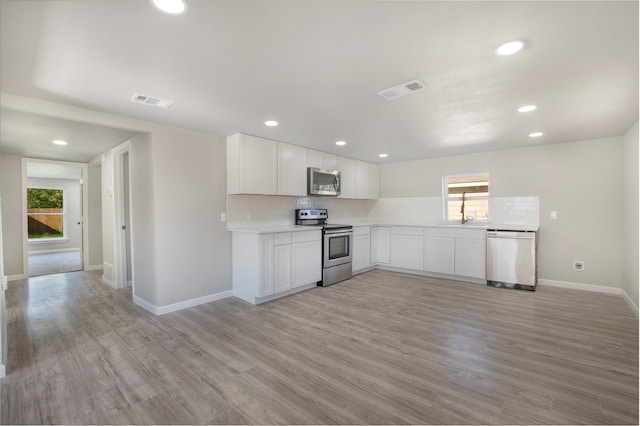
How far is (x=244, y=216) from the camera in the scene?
4250mm

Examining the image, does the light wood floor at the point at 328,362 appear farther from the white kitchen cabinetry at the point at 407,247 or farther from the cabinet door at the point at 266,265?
the white kitchen cabinetry at the point at 407,247

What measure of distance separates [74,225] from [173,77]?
9.75 meters

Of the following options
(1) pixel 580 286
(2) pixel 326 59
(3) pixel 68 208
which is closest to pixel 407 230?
(1) pixel 580 286

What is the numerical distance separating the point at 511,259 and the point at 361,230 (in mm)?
2422

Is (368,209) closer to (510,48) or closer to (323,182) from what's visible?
(323,182)

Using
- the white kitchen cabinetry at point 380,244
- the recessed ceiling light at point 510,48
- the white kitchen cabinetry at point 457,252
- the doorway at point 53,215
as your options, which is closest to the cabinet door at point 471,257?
the white kitchen cabinetry at point 457,252

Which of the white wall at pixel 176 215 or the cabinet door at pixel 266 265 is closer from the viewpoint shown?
the white wall at pixel 176 215

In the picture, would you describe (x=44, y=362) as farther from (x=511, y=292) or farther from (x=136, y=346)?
(x=511, y=292)

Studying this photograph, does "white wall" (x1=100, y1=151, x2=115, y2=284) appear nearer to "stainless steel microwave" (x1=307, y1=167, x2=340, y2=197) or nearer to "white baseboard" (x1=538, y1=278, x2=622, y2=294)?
"stainless steel microwave" (x1=307, y1=167, x2=340, y2=197)

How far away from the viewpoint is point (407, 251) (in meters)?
5.45

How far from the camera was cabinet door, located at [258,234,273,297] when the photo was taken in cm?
371

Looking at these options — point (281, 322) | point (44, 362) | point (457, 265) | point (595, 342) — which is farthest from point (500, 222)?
point (44, 362)

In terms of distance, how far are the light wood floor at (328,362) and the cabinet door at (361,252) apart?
1434 millimetres

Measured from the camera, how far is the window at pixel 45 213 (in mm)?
9008
